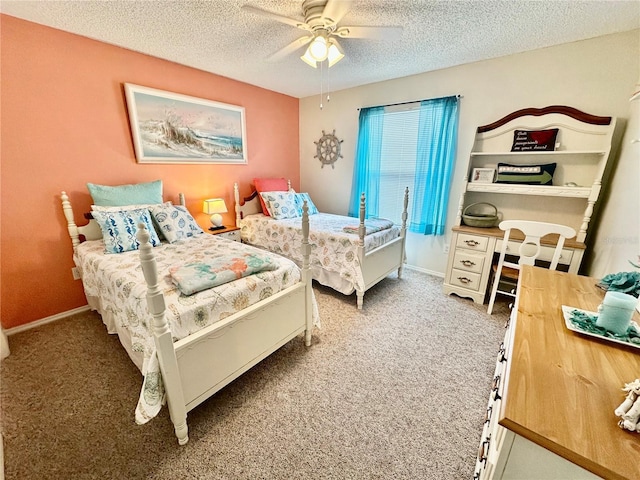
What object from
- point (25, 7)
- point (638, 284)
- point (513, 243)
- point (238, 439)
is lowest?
point (238, 439)

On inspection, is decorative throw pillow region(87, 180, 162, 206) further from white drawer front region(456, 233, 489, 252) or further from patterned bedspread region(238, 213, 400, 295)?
white drawer front region(456, 233, 489, 252)

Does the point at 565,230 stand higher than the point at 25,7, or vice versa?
the point at 25,7

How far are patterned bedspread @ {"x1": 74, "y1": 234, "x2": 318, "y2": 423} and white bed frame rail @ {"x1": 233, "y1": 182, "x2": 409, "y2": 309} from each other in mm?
782

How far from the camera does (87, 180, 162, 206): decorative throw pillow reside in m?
2.32

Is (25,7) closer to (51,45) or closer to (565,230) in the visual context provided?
(51,45)

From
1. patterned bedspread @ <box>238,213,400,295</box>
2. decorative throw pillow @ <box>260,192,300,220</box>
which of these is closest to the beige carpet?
patterned bedspread @ <box>238,213,400,295</box>

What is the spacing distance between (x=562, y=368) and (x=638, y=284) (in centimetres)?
79

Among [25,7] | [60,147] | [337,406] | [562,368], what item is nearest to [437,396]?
[337,406]

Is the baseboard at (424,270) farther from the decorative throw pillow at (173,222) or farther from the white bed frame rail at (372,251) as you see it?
the decorative throw pillow at (173,222)

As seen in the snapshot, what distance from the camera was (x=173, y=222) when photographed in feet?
8.09

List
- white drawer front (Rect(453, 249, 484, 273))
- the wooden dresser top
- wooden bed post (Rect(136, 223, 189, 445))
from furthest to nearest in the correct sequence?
white drawer front (Rect(453, 249, 484, 273))
wooden bed post (Rect(136, 223, 189, 445))
the wooden dresser top

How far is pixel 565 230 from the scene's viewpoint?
6.55ft

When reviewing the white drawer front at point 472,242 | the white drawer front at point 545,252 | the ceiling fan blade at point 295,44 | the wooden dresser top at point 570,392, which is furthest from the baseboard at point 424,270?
the ceiling fan blade at point 295,44

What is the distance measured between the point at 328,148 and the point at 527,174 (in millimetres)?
2533
